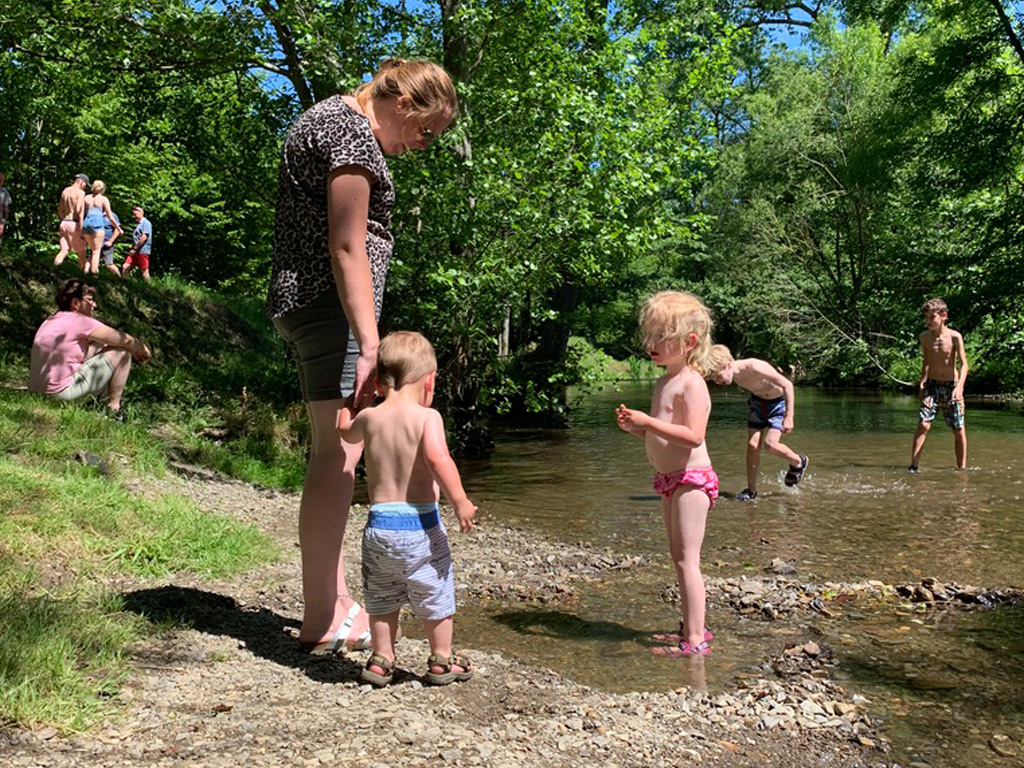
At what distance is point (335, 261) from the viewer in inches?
138

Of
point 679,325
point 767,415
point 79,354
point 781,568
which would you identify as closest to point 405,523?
point 679,325

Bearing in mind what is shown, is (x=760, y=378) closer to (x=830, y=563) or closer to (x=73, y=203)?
(x=830, y=563)

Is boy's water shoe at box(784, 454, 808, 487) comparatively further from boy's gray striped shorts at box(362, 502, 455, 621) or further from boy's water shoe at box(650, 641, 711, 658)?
boy's gray striped shorts at box(362, 502, 455, 621)

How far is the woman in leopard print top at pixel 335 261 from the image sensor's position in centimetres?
351

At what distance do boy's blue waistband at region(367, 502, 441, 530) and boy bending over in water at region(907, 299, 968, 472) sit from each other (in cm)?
938

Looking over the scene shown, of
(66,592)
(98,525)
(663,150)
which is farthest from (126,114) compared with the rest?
(66,592)

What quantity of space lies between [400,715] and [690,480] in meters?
1.99

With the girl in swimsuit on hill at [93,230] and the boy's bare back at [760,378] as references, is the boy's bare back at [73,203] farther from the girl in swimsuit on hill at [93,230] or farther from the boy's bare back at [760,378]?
the boy's bare back at [760,378]

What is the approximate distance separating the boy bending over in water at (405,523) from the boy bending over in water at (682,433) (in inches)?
46.4

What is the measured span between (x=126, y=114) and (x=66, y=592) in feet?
34.1

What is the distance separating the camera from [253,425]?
1005 cm

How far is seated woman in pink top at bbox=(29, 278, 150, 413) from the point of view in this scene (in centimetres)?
798

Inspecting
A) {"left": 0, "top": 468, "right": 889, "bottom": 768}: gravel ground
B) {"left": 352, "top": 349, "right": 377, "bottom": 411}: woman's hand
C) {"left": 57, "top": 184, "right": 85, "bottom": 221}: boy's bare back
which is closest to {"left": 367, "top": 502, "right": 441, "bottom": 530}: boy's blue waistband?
{"left": 352, "top": 349, "right": 377, "bottom": 411}: woman's hand

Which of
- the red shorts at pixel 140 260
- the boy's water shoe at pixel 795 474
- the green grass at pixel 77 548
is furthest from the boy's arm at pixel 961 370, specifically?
the red shorts at pixel 140 260
